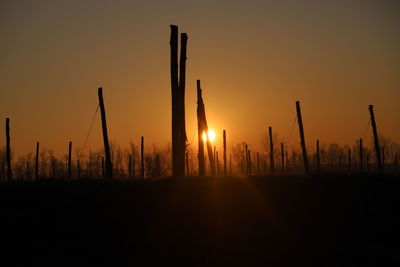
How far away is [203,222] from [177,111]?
9.51m

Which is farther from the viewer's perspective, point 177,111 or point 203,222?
point 177,111

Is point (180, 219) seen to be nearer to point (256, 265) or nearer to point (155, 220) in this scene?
point (155, 220)

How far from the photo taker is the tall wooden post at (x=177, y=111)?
2356 cm

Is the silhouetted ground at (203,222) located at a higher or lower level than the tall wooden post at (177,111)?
lower

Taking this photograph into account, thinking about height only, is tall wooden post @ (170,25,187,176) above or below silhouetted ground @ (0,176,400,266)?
above

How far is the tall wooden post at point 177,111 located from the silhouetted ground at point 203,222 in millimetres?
6461

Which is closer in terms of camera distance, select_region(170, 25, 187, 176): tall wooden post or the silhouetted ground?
the silhouetted ground

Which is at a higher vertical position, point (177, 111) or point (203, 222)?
point (177, 111)

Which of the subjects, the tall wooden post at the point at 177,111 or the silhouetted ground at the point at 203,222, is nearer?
the silhouetted ground at the point at 203,222

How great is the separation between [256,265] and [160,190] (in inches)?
151

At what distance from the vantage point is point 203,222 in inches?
587

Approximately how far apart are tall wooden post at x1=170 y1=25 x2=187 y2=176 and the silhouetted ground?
6461 mm

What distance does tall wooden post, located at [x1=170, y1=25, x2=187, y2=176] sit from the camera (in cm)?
2356

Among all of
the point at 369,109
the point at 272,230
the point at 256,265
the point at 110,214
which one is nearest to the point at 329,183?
the point at 272,230
